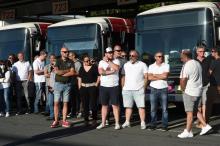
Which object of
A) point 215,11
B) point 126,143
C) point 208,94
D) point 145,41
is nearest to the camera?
point 126,143

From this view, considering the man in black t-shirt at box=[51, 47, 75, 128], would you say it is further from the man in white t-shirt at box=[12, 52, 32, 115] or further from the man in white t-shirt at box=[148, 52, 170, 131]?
the man in white t-shirt at box=[12, 52, 32, 115]

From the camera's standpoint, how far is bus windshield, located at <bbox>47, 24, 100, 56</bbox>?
623 inches

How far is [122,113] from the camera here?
14.9 metres

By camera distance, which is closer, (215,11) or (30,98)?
(215,11)

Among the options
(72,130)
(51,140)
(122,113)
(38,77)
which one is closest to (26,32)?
(38,77)

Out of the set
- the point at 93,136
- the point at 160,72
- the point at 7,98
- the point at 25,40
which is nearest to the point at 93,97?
the point at 93,136

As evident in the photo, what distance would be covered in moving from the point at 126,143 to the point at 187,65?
2097 millimetres

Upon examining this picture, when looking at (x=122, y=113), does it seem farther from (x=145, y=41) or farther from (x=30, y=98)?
(x=30, y=98)

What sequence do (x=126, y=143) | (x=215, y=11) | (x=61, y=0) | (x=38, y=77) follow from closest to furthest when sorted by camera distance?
(x=126, y=143) < (x=215, y=11) < (x=38, y=77) < (x=61, y=0)

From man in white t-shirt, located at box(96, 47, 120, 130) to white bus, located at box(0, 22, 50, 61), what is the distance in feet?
20.7

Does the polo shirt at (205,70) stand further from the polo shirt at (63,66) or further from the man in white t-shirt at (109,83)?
the polo shirt at (63,66)

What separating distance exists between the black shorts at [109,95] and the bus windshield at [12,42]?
6375 millimetres

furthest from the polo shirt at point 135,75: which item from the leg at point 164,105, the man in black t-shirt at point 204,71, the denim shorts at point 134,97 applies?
the man in black t-shirt at point 204,71

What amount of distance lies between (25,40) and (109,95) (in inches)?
272
